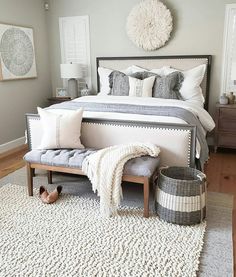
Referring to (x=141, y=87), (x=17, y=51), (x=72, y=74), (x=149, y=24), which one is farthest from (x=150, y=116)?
(x=17, y=51)

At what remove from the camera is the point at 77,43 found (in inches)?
194

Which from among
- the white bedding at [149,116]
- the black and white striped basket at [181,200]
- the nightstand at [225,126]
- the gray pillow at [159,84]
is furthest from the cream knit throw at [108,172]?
the nightstand at [225,126]

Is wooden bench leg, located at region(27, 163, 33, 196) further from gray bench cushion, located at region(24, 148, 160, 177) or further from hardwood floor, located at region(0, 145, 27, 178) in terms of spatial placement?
hardwood floor, located at region(0, 145, 27, 178)

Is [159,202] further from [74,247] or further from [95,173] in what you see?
[74,247]

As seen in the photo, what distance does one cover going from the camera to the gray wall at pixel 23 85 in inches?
167

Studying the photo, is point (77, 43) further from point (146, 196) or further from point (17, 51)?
point (146, 196)

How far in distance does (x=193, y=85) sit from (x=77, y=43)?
2.20 metres

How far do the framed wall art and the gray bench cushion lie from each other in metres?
2.02

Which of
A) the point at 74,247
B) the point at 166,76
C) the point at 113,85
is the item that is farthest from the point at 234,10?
the point at 74,247

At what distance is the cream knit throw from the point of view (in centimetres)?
234

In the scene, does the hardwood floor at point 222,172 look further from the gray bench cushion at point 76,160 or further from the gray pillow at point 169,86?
the gray pillow at point 169,86

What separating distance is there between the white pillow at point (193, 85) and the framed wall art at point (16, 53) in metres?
2.48

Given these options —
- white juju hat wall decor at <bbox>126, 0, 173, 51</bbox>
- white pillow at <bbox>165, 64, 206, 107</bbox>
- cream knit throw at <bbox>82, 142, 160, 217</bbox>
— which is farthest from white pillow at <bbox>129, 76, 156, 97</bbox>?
cream knit throw at <bbox>82, 142, 160, 217</bbox>

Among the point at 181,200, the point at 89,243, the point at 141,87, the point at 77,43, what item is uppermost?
the point at 77,43
